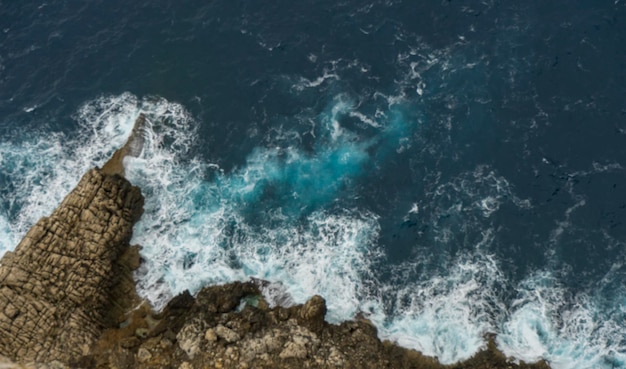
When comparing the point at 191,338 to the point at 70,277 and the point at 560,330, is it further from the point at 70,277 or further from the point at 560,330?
the point at 560,330

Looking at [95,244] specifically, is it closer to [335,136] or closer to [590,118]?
[335,136]

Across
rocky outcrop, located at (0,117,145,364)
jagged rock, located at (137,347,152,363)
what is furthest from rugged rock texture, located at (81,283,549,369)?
rocky outcrop, located at (0,117,145,364)

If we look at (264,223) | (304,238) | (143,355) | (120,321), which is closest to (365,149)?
(304,238)

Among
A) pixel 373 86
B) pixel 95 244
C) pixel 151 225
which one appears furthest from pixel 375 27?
pixel 95 244

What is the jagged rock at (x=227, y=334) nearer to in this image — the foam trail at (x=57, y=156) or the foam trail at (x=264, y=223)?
the foam trail at (x=264, y=223)

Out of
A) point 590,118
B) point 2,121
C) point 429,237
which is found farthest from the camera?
point 2,121

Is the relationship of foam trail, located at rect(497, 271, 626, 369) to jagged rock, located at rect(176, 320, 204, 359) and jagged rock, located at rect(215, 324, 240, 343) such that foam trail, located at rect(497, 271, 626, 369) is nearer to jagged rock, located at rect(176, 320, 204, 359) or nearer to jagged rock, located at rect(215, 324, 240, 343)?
jagged rock, located at rect(215, 324, 240, 343)
